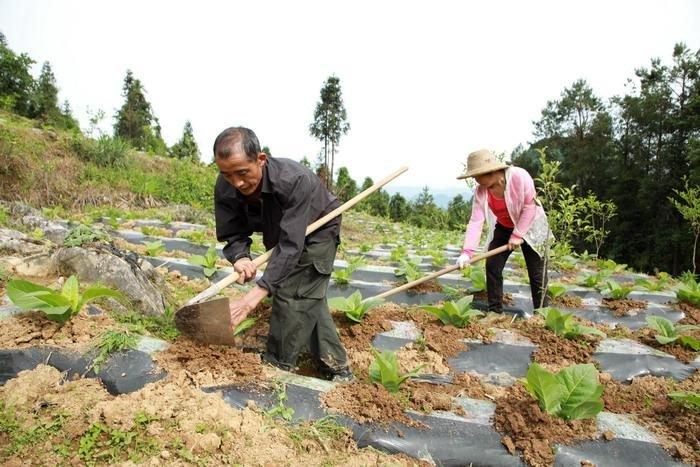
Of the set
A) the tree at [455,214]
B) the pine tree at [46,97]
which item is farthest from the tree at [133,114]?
the tree at [455,214]

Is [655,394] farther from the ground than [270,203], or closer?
closer

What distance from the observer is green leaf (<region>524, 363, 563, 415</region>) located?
1.80 m

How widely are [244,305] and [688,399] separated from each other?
225 centimetres

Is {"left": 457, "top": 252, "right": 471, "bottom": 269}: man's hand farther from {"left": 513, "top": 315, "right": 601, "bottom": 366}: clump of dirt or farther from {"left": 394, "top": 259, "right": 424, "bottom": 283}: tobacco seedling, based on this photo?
{"left": 394, "top": 259, "right": 424, "bottom": 283}: tobacco seedling

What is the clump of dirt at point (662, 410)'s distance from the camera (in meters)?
1.86

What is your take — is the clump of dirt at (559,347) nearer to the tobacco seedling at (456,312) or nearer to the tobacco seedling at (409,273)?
the tobacco seedling at (456,312)

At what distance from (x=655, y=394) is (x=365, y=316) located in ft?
6.53

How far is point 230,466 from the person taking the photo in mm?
1521

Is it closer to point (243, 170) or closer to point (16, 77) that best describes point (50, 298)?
point (243, 170)

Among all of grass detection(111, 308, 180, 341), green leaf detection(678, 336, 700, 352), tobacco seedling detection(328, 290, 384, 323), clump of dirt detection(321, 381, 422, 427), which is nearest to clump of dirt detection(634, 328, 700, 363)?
green leaf detection(678, 336, 700, 352)

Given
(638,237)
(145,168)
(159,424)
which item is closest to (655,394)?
(159,424)

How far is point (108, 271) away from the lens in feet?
8.82

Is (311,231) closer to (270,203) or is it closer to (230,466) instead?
(270,203)

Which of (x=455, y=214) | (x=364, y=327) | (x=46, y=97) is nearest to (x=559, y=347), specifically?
(x=364, y=327)
